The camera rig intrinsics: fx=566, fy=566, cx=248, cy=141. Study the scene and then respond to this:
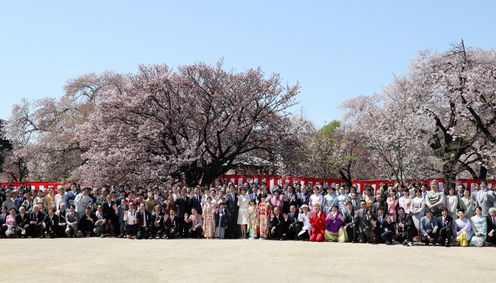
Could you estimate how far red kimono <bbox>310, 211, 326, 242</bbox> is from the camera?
15461 millimetres

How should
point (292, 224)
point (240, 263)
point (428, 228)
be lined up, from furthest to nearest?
point (292, 224) < point (428, 228) < point (240, 263)

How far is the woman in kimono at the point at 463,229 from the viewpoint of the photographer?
1391 centimetres

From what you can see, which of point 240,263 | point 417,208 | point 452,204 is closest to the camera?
point 240,263

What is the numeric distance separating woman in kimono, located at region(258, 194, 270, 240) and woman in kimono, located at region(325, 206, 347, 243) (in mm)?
1728

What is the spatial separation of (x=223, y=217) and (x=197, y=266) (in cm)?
690

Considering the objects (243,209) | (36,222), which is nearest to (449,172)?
(243,209)

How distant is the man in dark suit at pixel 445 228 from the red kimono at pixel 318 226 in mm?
3030

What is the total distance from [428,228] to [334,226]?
2.48 m

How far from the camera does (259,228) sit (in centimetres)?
1628

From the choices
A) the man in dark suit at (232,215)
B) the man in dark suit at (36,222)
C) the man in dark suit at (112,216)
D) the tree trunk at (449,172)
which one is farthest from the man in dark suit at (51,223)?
the tree trunk at (449,172)

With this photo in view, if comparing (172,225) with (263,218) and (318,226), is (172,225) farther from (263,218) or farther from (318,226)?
(318,226)

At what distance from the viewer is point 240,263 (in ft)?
32.9

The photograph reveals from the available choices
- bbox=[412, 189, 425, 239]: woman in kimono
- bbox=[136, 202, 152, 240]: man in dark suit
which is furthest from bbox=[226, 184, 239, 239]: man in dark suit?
bbox=[412, 189, 425, 239]: woman in kimono

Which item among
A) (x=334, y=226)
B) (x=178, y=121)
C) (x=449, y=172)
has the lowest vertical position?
(x=334, y=226)
